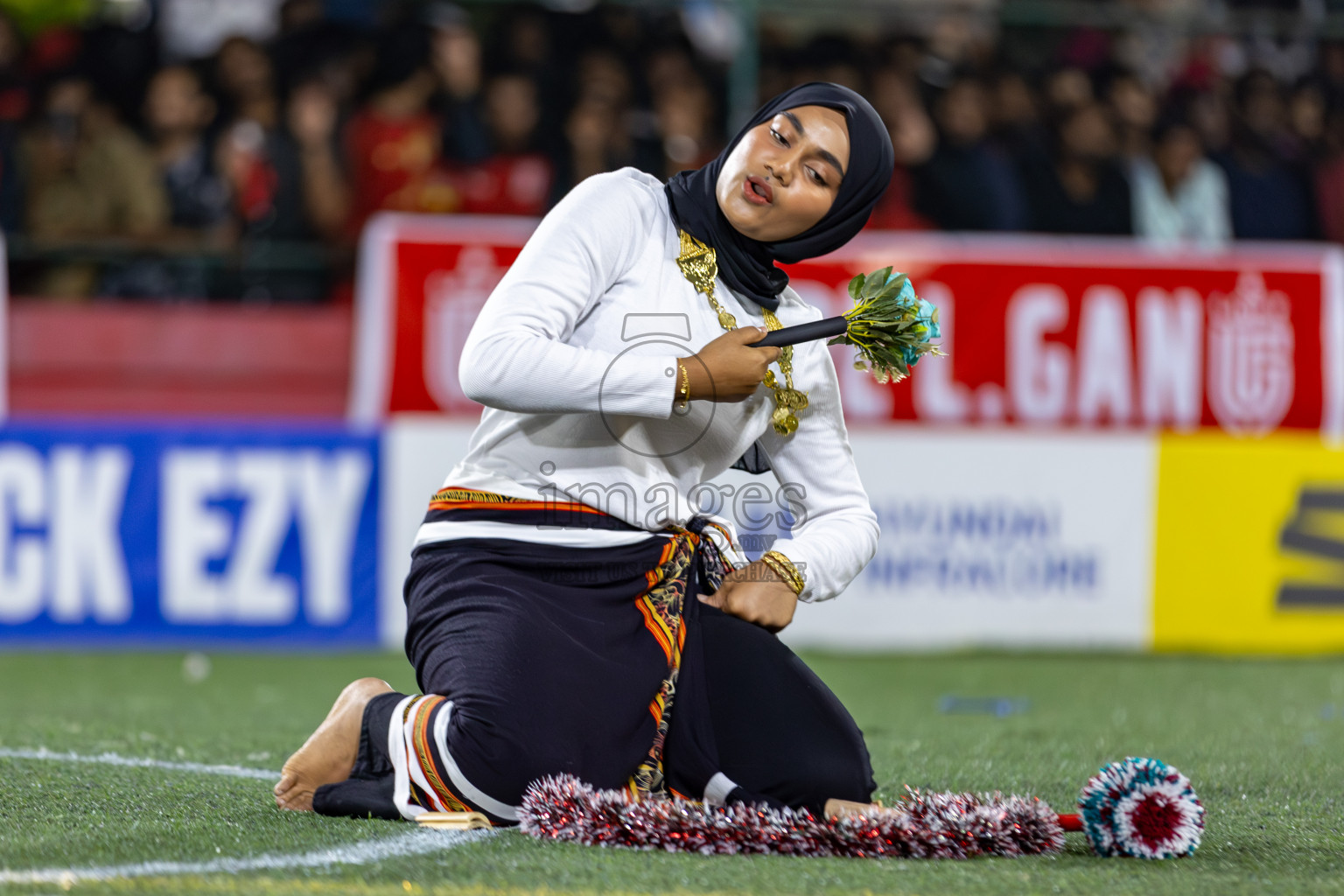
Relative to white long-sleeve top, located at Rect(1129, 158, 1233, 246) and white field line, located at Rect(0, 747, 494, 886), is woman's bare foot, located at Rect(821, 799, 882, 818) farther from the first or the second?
white long-sleeve top, located at Rect(1129, 158, 1233, 246)

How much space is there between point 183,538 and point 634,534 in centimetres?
368

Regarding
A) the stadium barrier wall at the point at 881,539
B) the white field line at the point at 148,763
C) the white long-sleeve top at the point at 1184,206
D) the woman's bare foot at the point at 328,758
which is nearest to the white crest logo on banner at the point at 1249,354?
the white long-sleeve top at the point at 1184,206

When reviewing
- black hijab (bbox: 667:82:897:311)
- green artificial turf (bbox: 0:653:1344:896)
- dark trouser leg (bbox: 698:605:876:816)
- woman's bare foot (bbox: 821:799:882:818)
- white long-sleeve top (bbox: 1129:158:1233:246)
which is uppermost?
white long-sleeve top (bbox: 1129:158:1233:246)

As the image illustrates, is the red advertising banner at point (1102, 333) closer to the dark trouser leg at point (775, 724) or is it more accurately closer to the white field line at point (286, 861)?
the dark trouser leg at point (775, 724)

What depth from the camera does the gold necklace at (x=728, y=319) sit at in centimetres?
302

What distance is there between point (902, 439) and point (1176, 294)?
1.86 metres

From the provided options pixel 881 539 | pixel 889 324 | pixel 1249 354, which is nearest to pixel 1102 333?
pixel 1249 354

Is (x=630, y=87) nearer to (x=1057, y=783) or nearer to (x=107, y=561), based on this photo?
(x=107, y=561)

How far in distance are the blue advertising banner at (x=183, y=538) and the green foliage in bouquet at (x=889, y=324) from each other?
3631mm

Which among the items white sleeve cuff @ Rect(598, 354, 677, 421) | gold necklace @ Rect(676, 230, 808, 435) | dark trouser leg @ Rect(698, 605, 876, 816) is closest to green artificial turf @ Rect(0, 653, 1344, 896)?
dark trouser leg @ Rect(698, 605, 876, 816)

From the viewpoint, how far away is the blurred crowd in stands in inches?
297

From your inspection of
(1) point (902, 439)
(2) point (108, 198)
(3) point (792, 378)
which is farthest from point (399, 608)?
(3) point (792, 378)

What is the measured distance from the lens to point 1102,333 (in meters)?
7.69

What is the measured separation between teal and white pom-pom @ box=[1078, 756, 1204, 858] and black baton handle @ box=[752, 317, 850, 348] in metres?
0.89
